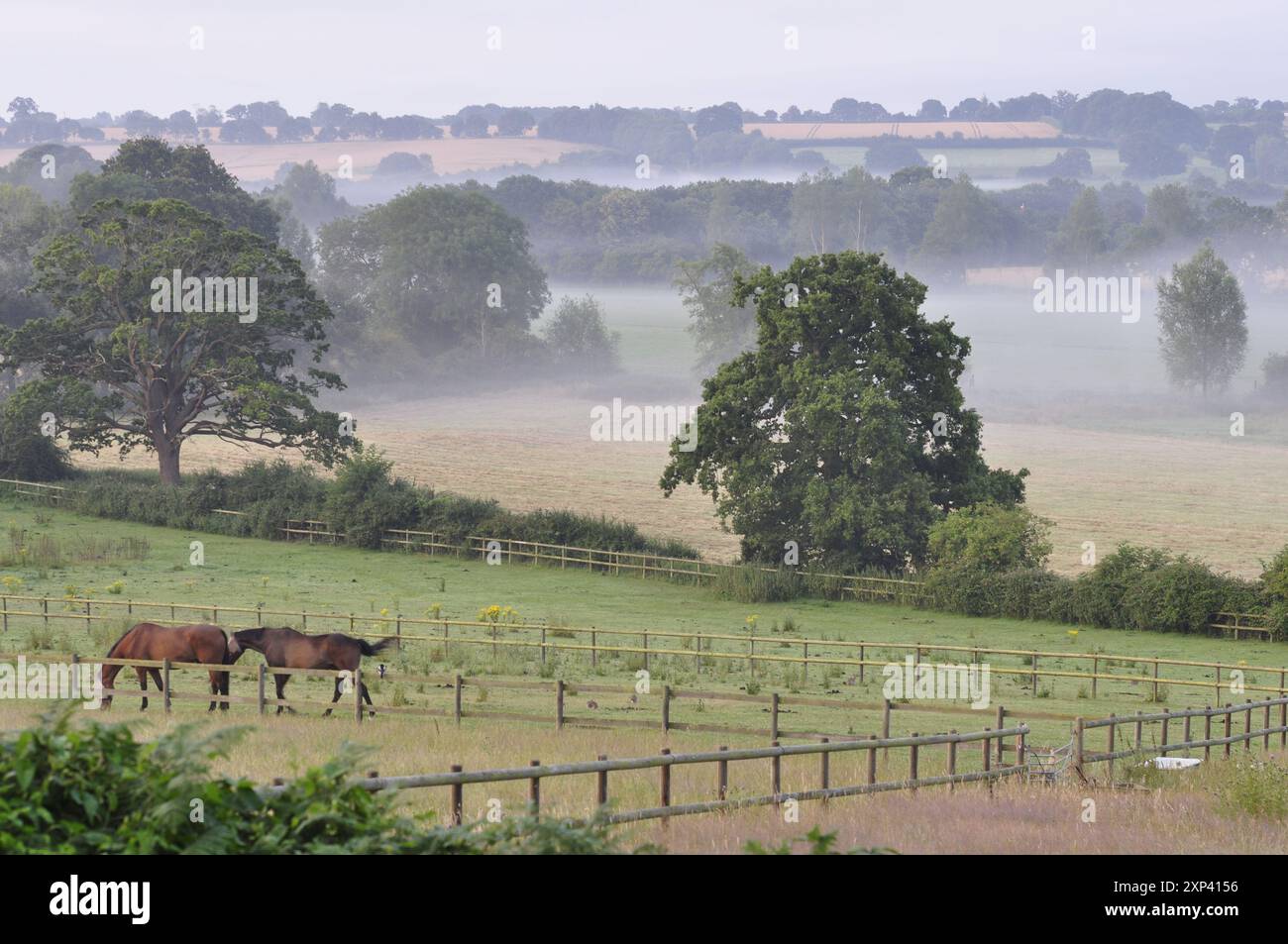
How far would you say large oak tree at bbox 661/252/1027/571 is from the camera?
163 feet

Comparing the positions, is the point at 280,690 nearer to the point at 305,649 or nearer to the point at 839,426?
the point at 305,649

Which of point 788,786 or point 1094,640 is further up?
point 788,786

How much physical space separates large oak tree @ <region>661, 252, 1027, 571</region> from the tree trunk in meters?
23.4

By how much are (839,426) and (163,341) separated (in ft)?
95.3

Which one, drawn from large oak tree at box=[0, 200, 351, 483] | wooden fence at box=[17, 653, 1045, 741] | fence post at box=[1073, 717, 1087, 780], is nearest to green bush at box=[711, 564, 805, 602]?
large oak tree at box=[0, 200, 351, 483]

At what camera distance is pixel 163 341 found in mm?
64500

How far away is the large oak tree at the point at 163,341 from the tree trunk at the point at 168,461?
0.04 meters

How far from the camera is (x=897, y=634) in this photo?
41.3 metres

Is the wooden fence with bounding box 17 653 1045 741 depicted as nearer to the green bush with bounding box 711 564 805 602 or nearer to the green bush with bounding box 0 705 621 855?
the green bush with bounding box 0 705 621 855

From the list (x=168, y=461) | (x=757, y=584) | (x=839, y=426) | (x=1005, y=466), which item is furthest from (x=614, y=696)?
(x=1005, y=466)

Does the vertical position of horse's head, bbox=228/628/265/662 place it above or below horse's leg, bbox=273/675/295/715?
above
